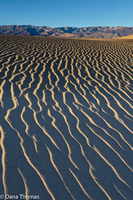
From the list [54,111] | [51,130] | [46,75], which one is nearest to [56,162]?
[51,130]

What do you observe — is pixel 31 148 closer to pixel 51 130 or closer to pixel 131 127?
pixel 51 130

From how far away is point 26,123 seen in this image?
3.13 meters

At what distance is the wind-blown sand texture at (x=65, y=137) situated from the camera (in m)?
2.06

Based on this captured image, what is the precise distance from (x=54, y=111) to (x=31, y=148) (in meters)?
1.14

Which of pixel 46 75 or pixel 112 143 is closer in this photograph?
pixel 112 143

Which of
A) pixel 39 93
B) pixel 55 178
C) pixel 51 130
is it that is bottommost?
pixel 55 178

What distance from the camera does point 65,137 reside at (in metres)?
2.86

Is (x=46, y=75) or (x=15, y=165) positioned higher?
(x=46, y=75)

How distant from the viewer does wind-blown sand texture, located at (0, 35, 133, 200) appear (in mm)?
2062

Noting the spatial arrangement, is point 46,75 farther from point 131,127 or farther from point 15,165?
point 15,165

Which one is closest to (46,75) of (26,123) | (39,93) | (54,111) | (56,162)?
(39,93)

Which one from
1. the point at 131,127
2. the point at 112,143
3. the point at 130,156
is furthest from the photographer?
the point at 131,127

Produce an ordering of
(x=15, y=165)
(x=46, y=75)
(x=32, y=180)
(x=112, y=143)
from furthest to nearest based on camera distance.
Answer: (x=46, y=75)
(x=112, y=143)
(x=15, y=165)
(x=32, y=180)

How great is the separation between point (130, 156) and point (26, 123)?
1681 mm
